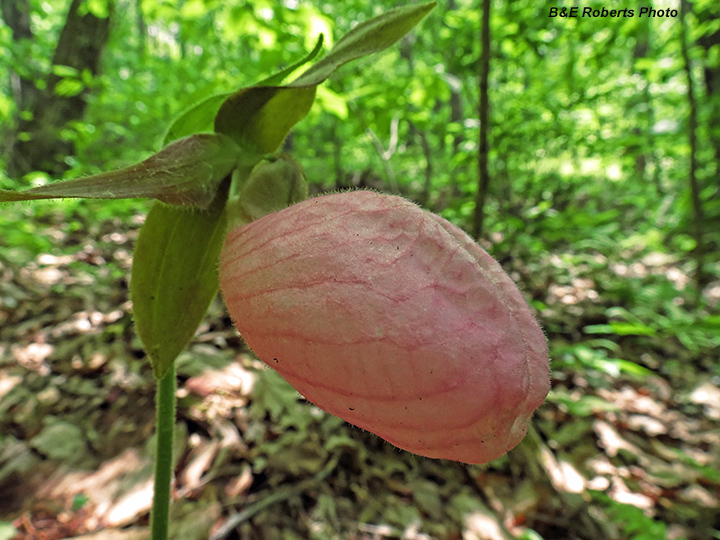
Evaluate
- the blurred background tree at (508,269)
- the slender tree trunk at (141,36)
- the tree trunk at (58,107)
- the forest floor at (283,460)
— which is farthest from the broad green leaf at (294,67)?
the tree trunk at (58,107)

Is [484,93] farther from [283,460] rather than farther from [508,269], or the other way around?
[283,460]

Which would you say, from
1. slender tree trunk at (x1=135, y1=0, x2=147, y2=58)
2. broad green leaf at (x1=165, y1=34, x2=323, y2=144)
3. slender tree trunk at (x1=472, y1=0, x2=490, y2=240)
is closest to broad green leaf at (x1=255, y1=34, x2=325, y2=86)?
broad green leaf at (x1=165, y1=34, x2=323, y2=144)

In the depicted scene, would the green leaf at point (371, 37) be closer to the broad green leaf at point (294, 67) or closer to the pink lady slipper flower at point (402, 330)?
the broad green leaf at point (294, 67)

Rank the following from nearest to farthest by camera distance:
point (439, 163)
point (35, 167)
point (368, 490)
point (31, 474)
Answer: point (31, 474)
point (368, 490)
point (35, 167)
point (439, 163)

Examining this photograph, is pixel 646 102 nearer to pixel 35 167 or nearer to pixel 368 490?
pixel 368 490

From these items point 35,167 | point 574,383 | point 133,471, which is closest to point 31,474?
point 133,471

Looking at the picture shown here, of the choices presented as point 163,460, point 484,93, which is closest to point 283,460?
point 163,460

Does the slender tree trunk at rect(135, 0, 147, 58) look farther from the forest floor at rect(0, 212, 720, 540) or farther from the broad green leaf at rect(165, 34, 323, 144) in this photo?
the broad green leaf at rect(165, 34, 323, 144)
